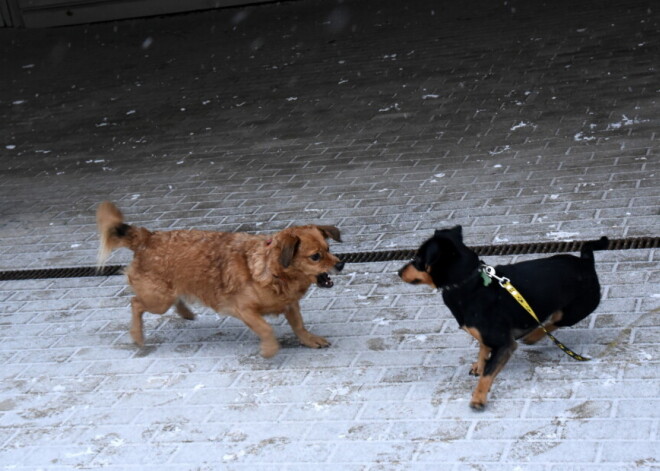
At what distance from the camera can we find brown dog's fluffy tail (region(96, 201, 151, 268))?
18.5 ft

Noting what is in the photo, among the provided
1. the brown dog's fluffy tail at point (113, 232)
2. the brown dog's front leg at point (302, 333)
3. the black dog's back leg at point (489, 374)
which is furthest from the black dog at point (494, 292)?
the brown dog's fluffy tail at point (113, 232)

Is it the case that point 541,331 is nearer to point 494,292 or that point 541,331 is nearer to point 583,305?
point 583,305

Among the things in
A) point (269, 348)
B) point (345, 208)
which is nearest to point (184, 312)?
point (269, 348)

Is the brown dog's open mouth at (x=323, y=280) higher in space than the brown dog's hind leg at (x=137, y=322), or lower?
higher

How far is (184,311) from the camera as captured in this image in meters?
6.14

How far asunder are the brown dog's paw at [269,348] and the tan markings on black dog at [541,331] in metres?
1.33

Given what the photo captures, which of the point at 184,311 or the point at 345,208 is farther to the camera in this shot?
the point at 345,208

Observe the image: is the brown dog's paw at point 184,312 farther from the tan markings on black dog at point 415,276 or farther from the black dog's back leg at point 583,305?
the black dog's back leg at point 583,305

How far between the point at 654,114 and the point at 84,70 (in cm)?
940

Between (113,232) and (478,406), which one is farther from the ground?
(113,232)

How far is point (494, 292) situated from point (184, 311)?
225 cm

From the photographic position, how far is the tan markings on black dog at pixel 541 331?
16.0 ft

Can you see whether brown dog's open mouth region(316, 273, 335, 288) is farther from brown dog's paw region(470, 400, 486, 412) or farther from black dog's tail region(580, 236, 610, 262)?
black dog's tail region(580, 236, 610, 262)

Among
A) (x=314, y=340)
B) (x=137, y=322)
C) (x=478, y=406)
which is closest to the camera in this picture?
(x=478, y=406)
